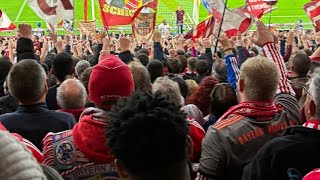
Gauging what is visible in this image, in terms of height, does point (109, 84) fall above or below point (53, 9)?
below

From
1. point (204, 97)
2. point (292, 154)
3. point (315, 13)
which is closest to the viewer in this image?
point (292, 154)

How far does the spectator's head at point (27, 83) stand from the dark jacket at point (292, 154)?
167 cm

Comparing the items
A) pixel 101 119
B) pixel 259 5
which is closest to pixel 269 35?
pixel 101 119

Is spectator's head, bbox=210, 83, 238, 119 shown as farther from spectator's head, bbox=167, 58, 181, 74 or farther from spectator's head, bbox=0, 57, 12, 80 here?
spectator's head, bbox=167, 58, 181, 74

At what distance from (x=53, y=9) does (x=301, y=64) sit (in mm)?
4901

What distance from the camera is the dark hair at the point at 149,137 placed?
2.00m

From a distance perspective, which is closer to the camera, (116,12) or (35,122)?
(35,122)

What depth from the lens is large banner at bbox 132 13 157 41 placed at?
11641 millimetres

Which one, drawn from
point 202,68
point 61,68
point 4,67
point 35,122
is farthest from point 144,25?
point 35,122

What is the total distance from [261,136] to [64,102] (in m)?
1.64

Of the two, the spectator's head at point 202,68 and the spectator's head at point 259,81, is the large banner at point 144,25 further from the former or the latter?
the spectator's head at point 259,81

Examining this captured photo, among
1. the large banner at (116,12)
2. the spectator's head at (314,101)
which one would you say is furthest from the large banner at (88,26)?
the spectator's head at (314,101)

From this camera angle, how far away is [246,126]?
3209mm

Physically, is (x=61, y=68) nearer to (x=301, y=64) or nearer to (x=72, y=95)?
(x=72, y=95)
